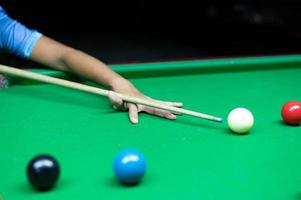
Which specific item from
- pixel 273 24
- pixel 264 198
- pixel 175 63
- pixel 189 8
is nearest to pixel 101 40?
pixel 189 8

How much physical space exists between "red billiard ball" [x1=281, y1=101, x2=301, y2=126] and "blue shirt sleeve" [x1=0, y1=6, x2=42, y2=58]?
3.31ft

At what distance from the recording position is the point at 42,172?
0.96 metres

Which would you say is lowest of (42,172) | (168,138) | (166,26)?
(42,172)

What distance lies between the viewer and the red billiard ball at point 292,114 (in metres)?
1.40

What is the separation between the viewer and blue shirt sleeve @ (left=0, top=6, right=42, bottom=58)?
1.93m

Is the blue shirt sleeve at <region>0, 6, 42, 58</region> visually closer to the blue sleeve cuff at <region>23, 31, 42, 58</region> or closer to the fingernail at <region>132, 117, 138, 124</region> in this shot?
the blue sleeve cuff at <region>23, 31, 42, 58</region>

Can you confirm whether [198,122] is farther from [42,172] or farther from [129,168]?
[42,172]

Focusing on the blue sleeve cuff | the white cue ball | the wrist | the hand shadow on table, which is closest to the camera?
the white cue ball

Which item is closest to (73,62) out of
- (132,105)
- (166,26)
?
(132,105)

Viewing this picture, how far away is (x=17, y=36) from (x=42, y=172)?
1096mm

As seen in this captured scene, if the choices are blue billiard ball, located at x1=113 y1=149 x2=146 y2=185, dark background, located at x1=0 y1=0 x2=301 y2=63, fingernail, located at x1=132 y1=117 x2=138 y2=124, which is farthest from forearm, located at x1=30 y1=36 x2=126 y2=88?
dark background, located at x1=0 y1=0 x2=301 y2=63

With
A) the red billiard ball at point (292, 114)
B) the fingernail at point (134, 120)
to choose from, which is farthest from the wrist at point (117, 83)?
the red billiard ball at point (292, 114)

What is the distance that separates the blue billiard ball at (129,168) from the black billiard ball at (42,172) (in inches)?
4.9

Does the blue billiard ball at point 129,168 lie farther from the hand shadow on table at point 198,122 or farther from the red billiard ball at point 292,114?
the red billiard ball at point 292,114
